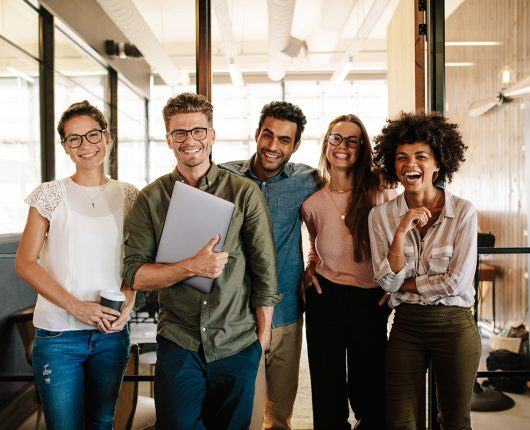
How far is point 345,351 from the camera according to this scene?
2.05 m

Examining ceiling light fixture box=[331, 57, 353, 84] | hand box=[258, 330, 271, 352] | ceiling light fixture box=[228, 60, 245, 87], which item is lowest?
hand box=[258, 330, 271, 352]

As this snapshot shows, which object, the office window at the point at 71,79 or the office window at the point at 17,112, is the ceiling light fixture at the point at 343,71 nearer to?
the office window at the point at 71,79

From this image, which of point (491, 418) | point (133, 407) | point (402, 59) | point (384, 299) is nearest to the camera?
point (384, 299)

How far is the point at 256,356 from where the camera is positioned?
5.64 ft

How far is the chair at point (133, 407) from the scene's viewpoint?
8.29ft

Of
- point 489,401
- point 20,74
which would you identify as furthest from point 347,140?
point 20,74

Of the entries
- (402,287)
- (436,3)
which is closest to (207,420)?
(402,287)

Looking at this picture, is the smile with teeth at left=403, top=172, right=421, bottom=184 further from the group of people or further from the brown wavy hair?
the brown wavy hair

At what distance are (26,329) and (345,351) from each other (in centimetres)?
200

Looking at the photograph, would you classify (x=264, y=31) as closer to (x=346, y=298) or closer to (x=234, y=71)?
(x=234, y=71)

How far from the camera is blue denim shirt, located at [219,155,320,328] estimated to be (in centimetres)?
211

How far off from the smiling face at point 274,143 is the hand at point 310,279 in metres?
0.47

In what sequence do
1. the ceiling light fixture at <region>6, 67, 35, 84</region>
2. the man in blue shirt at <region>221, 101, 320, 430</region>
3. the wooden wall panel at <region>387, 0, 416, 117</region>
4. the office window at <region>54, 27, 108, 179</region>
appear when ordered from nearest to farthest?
the man in blue shirt at <region>221, 101, 320, 430</region>, the wooden wall panel at <region>387, 0, 416, 117</region>, the ceiling light fixture at <region>6, 67, 35, 84</region>, the office window at <region>54, 27, 108, 179</region>

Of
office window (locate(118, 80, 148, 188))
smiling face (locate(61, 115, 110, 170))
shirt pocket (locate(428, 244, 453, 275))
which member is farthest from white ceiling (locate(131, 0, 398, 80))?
shirt pocket (locate(428, 244, 453, 275))
